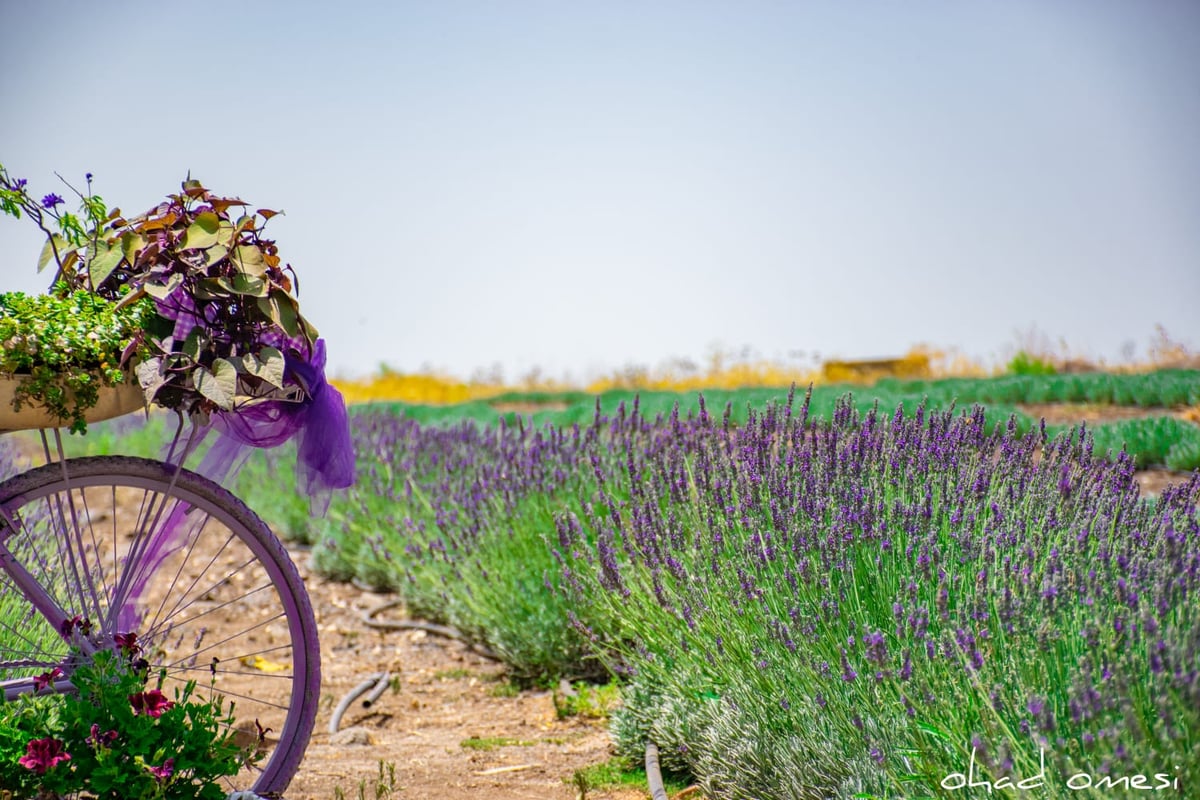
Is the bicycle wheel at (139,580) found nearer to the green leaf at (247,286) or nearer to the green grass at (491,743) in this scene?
the green leaf at (247,286)

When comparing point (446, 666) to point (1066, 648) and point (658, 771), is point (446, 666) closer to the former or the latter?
point (658, 771)

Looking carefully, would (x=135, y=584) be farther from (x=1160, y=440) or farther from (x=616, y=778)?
(x=1160, y=440)

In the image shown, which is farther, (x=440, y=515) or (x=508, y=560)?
(x=440, y=515)

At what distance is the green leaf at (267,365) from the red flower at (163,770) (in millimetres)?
893

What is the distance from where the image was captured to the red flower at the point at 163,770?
2.24m

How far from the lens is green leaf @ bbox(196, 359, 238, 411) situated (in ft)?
7.80

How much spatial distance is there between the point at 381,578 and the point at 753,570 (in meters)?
3.89

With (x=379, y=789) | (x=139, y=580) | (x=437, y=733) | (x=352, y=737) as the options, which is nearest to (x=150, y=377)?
(x=139, y=580)

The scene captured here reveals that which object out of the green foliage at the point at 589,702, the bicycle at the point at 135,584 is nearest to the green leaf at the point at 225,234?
the bicycle at the point at 135,584

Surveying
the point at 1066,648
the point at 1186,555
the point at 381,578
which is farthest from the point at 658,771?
the point at 381,578

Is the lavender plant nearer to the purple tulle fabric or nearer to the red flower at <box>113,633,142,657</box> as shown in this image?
the purple tulle fabric

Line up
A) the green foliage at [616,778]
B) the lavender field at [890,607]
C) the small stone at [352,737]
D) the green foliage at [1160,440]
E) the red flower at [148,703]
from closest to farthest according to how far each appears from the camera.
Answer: the lavender field at [890,607]
the red flower at [148,703]
the green foliage at [616,778]
the small stone at [352,737]
the green foliage at [1160,440]

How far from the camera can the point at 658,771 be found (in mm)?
2873

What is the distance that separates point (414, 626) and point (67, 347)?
3.15 metres
